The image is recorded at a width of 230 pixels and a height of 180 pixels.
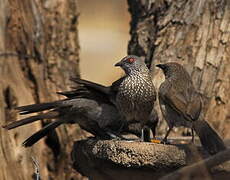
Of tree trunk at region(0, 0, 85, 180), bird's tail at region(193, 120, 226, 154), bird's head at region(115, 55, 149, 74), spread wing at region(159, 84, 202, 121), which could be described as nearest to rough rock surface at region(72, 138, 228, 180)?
bird's tail at region(193, 120, 226, 154)

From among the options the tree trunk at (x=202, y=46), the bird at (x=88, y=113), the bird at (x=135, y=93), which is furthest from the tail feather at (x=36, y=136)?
the bird at (x=135, y=93)

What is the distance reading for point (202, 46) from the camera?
498 centimetres

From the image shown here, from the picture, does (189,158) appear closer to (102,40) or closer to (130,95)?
(130,95)

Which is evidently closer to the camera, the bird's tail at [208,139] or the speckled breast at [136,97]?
the bird's tail at [208,139]

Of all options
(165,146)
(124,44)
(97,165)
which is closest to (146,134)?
(97,165)

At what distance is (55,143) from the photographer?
6.25 metres

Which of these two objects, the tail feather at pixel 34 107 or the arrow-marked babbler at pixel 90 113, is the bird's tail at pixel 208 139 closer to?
the arrow-marked babbler at pixel 90 113

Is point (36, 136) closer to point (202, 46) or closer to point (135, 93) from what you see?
point (135, 93)

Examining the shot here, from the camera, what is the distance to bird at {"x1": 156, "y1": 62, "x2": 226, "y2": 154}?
3615 millimetres

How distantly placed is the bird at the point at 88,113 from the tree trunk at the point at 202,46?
70cm

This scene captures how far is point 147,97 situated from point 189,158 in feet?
2.32

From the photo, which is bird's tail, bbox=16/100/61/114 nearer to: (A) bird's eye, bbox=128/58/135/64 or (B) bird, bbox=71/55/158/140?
(B) bird, bbox=71/55/158/140

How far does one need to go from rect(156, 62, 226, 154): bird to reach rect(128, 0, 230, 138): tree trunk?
94 centimetres

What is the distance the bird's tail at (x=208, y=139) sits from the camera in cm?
342
